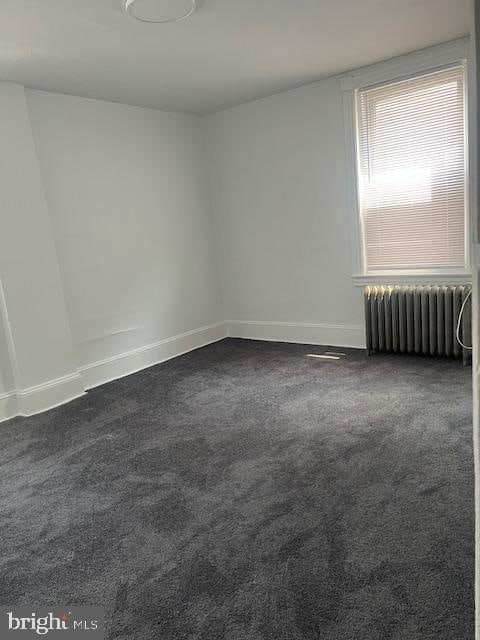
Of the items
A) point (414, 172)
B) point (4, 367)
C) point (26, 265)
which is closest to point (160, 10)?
point (26, 265)

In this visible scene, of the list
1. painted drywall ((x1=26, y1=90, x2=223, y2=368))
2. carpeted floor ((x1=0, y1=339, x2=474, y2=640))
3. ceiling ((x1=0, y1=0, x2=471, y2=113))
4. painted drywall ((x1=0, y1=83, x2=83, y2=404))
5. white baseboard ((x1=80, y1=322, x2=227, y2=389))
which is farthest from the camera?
white baseboard ((x1=80, y1=322, x2=227, y2=389))

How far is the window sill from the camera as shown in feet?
13.2

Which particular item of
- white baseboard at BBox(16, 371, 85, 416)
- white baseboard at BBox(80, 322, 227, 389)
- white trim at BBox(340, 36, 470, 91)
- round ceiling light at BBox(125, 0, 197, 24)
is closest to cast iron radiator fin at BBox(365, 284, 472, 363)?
white trim at BBox(340, 36, 470, 91)

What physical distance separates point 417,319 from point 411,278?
37cm

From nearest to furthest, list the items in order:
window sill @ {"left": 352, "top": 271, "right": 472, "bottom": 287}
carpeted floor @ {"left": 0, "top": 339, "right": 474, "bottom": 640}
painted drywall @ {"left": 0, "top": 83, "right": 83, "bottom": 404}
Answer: carpeted floor @ {"left": 0, "top": 339, "right": 474, "bottom": 640} → painted drywall @ {"left": 0, "top": 83, "right": 83, "bottom": 404} → window sill @ {"left": 352, "top": 271, "right": 472, "bottom": 287}

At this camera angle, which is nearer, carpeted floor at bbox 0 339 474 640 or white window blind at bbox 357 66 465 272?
carpeted floor at bbox 0 339 474 640

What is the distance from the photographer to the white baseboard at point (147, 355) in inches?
173

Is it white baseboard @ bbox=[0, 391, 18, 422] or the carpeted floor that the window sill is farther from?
white baseboard @ bbox=[0, 391, 18, 422]

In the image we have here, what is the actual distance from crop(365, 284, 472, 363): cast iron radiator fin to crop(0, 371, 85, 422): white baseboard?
2.64 meters

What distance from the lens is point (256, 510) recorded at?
227 centimetres

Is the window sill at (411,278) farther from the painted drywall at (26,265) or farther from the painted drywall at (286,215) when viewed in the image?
the painted drywall at (26,265)

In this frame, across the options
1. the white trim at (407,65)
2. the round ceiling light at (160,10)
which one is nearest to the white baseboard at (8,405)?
the round ceiling light at (160,10)

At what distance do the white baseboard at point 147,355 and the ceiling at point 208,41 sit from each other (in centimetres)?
231

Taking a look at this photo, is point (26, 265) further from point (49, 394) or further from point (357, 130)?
point (357, 130)
